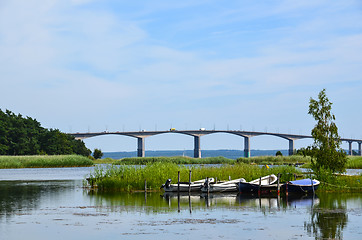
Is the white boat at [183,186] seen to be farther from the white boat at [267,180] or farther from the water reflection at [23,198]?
the water reflection at [23,198]

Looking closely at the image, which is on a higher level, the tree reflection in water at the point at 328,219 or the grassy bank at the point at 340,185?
the grassy bank at the point at 340,185

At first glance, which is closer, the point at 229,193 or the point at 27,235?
the point at 27,235

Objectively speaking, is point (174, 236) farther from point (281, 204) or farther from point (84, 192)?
point (84, 192)

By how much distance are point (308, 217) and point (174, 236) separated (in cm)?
706

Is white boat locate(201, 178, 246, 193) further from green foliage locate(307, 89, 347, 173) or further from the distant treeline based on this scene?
the distant treeline

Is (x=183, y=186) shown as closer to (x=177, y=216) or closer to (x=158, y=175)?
(x=158, y=175)

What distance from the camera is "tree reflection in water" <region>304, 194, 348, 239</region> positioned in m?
18.9

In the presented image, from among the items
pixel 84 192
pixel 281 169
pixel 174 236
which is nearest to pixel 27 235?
pixel 174 236

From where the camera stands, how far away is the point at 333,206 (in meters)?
26.7

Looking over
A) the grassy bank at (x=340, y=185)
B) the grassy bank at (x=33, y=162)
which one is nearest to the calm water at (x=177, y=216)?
the grassy bank at (x=340, y=185)

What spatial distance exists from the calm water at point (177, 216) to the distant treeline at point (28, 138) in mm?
57563

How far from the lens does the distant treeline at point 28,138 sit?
8838 centimetres

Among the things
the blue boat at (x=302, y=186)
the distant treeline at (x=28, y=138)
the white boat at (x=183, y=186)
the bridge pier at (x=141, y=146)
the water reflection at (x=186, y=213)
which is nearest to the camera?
the water reflection at (x=186, y=213)

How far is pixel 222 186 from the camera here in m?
35.0
